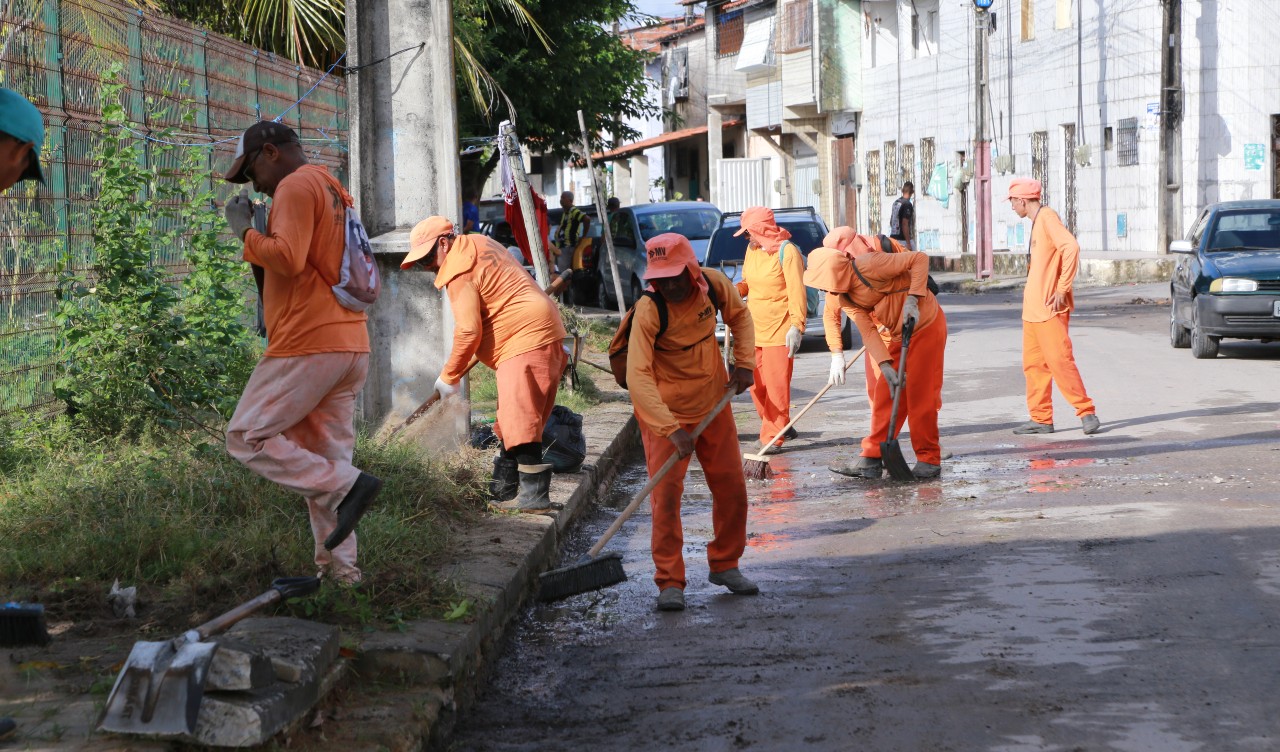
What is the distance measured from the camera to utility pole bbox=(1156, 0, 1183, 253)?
2516 centimetres

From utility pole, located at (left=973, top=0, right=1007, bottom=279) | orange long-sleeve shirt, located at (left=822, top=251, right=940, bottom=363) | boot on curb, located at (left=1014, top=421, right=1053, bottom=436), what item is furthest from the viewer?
utility pole, located at (left=973, top=0, right=1007, bottom=279)

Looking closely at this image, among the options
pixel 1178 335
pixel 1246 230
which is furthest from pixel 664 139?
pixel 1178 335

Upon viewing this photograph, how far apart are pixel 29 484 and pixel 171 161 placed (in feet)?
11.7

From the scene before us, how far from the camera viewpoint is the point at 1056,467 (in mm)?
9422

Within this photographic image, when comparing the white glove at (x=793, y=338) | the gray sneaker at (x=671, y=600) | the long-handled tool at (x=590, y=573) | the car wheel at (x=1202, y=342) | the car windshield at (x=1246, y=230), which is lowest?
the gray sneaker at (x=671, y=600)

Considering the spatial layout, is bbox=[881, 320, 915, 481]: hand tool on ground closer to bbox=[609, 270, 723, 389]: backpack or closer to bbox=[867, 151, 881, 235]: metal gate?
bbox=[609, 270, 723, 389]: backpack

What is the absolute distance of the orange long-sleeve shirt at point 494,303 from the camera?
25.1 feet

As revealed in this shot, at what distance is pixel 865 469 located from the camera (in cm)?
962

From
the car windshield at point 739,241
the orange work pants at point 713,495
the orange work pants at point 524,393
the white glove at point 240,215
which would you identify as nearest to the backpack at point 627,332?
the orange work pants at point 713,495

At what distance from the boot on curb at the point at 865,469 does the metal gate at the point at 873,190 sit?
33.5 metres

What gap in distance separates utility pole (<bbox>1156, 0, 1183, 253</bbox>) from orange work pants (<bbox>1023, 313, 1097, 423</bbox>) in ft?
51.5

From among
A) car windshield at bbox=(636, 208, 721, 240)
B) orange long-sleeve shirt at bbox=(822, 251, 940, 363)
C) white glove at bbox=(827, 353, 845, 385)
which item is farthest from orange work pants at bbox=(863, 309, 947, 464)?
car windshield at bbox=(636, 208, 721, 240)

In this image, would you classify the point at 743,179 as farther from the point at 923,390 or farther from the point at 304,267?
the point at 304,267

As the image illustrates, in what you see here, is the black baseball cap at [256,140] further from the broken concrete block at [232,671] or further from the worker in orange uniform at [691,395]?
the broken concrete block at [232,671]
